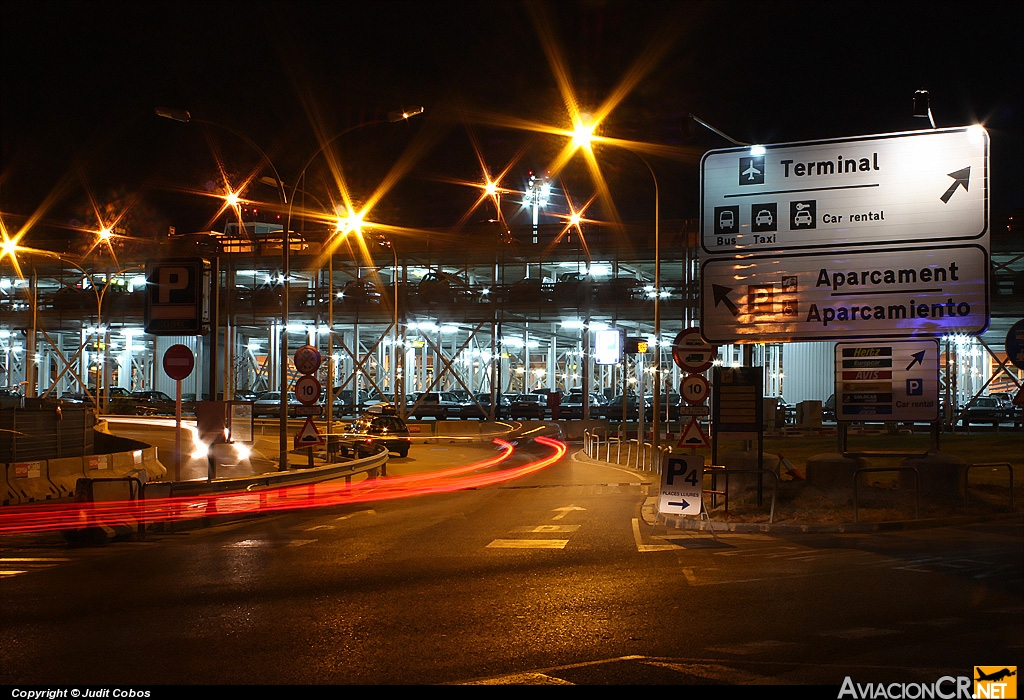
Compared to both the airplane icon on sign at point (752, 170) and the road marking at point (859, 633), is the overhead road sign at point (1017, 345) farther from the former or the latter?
the road marking at point (859, 633)

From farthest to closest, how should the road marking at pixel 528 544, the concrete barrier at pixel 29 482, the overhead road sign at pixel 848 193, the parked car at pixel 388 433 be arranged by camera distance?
the parked car at pixel 388 433 < the concrete barrier at pixel 29 482 < the overhead road sign at pixel 848 193 < the road marking at pixel 528 544

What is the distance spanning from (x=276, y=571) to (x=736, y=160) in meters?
10.3

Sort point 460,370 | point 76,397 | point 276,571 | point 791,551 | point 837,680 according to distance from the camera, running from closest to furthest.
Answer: point 837,680, point 276,571, point 791,551, point 76,397, point 460,370

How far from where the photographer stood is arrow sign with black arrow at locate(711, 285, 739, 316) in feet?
54.8

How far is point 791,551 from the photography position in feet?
41.9

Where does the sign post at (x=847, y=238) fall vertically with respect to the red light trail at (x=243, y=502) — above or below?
above

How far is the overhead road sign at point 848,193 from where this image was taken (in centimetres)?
1539

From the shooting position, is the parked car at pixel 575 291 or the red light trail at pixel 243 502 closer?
the red light trail at pixel 243 502

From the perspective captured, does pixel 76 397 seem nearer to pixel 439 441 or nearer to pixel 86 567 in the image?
pixel 439 441

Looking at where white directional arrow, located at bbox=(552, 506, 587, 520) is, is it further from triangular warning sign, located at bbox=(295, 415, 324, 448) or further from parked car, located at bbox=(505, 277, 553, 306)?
parked car, located at bbox=(505, 277, 553, 306)

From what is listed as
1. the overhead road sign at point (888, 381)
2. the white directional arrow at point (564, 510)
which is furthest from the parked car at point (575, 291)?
the overhead road sign at point (888, 381)

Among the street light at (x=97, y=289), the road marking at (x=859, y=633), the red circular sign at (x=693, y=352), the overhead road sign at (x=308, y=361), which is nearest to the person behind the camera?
the road marking at (x=859, y=633)

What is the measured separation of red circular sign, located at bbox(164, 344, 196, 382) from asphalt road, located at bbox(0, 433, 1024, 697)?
3.55 m

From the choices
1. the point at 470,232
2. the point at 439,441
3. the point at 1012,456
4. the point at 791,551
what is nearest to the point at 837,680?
the point at 791,551
